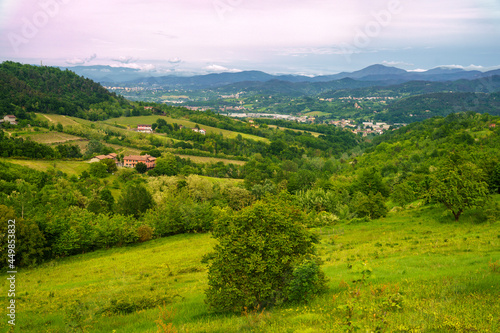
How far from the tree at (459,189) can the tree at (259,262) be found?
59.5 feet

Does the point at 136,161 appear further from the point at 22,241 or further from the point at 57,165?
the point at 22,241

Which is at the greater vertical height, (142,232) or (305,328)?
(305,328)

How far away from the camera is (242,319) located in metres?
8.72

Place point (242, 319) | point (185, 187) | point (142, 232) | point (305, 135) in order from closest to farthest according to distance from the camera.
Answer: point (242, 319) < point (142, 232) < point (185, 187) < point (305, 135)

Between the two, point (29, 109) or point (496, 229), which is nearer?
point (496, 229)

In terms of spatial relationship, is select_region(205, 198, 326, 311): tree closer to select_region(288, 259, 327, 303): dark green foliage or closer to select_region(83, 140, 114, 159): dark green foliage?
select_region(288, 259, 327, 303): dark green foliage

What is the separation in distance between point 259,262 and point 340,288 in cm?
378

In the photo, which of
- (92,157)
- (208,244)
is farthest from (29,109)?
(208,244)

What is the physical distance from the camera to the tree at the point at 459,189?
22.5 m

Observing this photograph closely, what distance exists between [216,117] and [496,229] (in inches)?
5878

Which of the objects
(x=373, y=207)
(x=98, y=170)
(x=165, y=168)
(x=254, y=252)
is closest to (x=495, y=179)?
(x=373, y=207)

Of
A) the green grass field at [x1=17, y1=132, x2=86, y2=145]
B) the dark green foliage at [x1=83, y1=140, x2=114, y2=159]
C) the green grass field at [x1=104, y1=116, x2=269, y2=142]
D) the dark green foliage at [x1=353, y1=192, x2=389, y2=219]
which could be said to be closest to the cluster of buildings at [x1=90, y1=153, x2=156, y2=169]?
the dark green foliage at [x1=83, y1=140, x2=114, y2=159]

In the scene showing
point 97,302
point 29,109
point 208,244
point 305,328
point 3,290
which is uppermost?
point 29,109

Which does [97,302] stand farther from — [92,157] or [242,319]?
[92,157]
